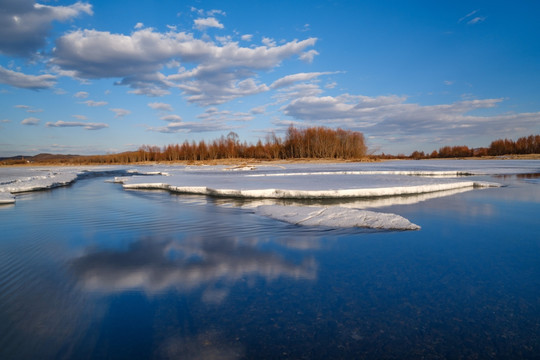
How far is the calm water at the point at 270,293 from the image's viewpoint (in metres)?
1.95

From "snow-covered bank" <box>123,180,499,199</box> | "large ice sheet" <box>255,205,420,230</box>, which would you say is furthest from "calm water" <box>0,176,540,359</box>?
"snow-covered bank" <box>123,180,499,199</box>

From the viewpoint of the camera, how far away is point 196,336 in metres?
2.04

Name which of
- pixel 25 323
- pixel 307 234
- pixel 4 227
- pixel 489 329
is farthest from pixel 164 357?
pixel 4 227

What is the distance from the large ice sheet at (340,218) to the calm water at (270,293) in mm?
366

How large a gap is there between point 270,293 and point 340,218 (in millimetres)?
3025

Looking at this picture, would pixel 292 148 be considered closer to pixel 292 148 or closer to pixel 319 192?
pixel 292 148

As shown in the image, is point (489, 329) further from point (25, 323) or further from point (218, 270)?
point (25, 323)

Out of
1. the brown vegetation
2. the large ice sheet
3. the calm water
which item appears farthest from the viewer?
the brown vegetation

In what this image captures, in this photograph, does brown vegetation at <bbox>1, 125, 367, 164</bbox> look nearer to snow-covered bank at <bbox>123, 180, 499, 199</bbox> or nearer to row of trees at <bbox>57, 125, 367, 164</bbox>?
row of trees at <bbox>57, 125, 367, 164</bbox>

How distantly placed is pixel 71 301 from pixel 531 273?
165 inches

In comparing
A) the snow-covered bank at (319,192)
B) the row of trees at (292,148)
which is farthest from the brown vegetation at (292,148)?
the snow-covered bank at (319,192)

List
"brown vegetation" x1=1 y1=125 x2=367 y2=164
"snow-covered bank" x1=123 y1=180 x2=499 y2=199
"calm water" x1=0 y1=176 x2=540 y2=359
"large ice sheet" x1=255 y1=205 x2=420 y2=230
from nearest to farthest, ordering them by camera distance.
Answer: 1. "calm water" x1=0 y1=176 x2=540 y2=359
2. "large ice sheet" x1=255 y1=205 x2=420 y2=230
3. "snow-covered bank" x1=123 y1=180 x2=499 y2=199
4. "brown vegetation" x1=1 y1=125 x2=367 y2=164

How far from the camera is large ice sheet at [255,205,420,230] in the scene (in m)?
5.05

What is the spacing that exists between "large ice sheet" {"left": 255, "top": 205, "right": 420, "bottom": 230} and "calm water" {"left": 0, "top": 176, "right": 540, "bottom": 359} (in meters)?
0.37
